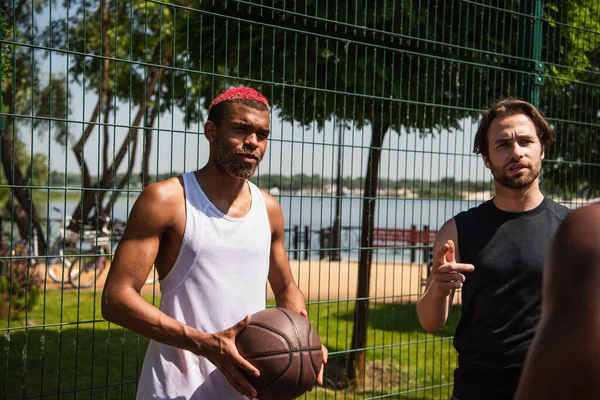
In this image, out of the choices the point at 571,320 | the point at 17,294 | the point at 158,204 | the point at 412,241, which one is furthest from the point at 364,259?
the point at 571,320

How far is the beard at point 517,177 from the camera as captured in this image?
3.08 m

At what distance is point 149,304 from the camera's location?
110 inches

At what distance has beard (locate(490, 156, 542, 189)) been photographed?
3.08 meters

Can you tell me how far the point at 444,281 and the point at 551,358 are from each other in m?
1.73

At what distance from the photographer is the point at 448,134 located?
→ 557 centimetres

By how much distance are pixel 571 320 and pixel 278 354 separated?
187cm

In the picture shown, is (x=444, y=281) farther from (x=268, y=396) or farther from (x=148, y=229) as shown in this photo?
(x=148, y=229)

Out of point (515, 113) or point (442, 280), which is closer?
point (442, 280)

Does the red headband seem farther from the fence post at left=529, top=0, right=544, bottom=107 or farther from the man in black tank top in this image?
the fence post at left=529, top=0, right=544, bottom=107

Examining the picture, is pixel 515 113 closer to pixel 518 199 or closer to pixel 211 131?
pixel 518 199

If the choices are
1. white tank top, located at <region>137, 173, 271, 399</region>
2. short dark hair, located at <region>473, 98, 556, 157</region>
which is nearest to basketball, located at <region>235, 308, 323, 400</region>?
white tank top, located at <region>137, 173, 271, 399</region>

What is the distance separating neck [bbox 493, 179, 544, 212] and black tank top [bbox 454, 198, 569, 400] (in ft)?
0.10

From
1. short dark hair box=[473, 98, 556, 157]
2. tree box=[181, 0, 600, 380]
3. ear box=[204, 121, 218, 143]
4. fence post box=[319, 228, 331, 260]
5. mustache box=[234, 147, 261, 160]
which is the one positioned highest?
tree box=[181, 0, 600, 380]

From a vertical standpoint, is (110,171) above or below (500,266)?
above
